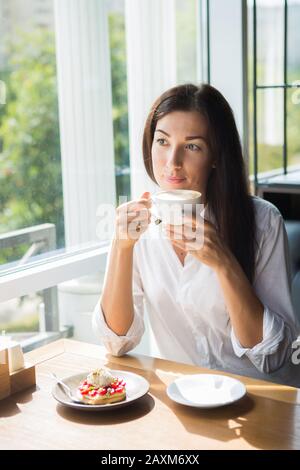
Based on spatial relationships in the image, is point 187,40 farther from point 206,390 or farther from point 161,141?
point 206,390

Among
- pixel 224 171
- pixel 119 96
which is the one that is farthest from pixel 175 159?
pixel 119 96

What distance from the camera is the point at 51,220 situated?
6.92 ft

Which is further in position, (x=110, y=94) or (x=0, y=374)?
(x=110, y=94)

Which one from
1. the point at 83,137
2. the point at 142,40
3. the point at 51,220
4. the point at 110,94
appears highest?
the point at 142,40

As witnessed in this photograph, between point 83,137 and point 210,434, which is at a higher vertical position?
point 83,137

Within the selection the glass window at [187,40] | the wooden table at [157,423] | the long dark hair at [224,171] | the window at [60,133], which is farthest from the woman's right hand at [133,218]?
the glass window at [187,40]

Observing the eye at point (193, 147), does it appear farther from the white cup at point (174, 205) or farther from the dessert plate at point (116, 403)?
the dessert plate at point (116, 403)

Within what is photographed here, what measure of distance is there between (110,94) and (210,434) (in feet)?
4.84

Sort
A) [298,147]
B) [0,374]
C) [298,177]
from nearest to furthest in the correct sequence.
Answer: [0,374], [298,177], [298,147]

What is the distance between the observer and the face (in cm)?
156

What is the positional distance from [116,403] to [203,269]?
0.53m

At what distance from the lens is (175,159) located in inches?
61.0
